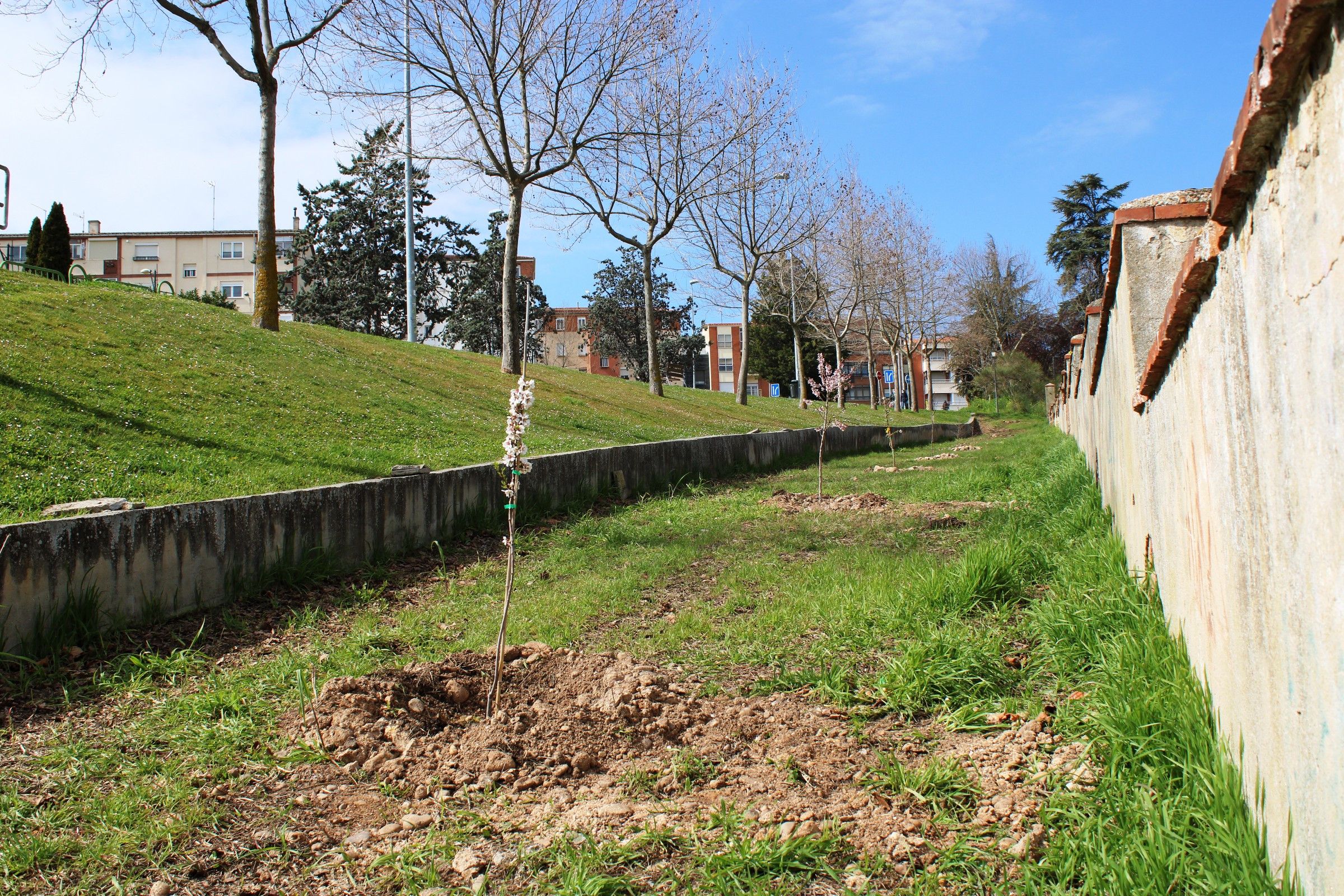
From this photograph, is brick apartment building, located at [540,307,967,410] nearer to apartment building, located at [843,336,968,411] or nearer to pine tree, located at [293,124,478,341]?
apartment building, located at [843,336,968,411]

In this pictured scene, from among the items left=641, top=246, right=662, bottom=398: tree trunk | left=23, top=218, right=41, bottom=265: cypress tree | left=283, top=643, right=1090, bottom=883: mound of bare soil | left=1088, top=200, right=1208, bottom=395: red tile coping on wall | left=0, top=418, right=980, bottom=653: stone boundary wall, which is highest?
left=23, top=218, right=41, bottom=265: cypress tree

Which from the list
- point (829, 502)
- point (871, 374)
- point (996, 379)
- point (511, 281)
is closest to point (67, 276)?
point (511, 281)

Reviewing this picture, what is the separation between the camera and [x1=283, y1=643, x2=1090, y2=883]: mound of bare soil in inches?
122

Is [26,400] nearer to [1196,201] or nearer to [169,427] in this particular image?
[169,427]

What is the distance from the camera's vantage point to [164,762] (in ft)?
12.6

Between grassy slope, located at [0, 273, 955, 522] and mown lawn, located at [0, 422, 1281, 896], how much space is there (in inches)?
83.8

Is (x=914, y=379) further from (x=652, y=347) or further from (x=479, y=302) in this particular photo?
(x=652, y=347)

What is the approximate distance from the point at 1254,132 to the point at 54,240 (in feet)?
108

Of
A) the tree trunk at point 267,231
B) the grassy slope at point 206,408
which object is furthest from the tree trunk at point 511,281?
the tree trunk at point 267,231

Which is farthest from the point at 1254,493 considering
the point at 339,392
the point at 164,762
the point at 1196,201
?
the point at 339,392

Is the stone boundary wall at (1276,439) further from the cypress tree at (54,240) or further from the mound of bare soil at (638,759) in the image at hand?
the cypress tree at (54,240)

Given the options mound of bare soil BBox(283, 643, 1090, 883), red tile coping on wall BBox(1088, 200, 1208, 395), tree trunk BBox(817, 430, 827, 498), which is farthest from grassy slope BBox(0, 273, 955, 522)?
red tile coping on wall BBox(1088, 200, 1208, 395)

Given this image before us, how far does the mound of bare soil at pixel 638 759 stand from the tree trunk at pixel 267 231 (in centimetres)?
1450

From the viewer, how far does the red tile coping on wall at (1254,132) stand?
61.3 inches
